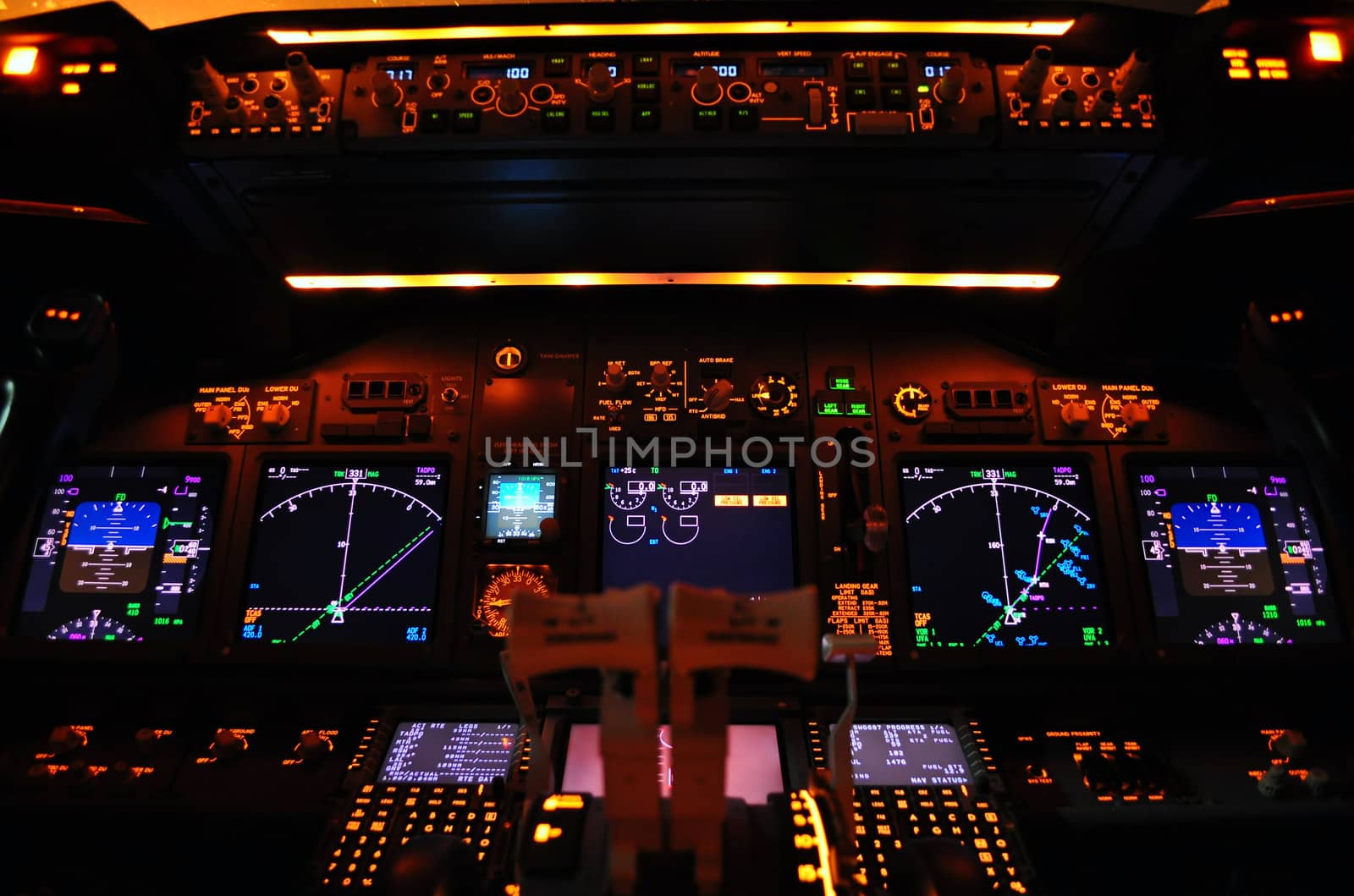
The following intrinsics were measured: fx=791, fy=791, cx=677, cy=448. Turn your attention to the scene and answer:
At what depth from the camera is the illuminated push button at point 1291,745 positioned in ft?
6.21

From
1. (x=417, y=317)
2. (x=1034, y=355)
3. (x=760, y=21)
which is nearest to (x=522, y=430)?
(x=417, y=317)

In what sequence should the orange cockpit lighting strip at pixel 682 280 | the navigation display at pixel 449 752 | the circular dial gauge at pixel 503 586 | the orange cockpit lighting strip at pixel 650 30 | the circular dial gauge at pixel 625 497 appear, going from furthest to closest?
1. the orange cockpit lighting strip at pixel 682 280
2. the circular dial gauge at pixel 625 497
3. the circular dial gauge at pixel 503 586
4. the orange cockpit lighting strip at pixel 650 30
5. the navigation display at pixel 449 752

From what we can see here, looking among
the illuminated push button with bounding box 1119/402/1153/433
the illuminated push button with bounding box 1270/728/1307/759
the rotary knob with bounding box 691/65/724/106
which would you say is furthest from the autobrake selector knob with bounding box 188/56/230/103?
the illuminated push button with bounding box 1270/728/1307/759

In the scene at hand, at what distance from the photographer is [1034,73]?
1842 mm

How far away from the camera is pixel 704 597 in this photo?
967mm

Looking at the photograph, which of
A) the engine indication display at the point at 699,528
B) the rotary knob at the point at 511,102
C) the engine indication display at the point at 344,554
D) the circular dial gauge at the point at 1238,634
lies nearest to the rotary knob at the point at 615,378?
the engine indication display at the point at 699,528

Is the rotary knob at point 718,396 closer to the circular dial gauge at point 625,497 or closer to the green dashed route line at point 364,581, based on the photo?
the circular dial gauge at point 625,497

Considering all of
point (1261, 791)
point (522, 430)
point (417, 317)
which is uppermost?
point (417, 317)

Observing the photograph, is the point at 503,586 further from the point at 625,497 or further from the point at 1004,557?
the point at 1004,557

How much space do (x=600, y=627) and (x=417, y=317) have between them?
183 cm

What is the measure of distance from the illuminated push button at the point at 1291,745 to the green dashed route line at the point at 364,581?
224 centimetres

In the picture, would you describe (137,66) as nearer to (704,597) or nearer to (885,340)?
(704,597)

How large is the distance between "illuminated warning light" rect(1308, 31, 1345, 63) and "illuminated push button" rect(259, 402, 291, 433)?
9.19ft

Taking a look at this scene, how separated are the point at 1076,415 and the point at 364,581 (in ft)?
6.86
